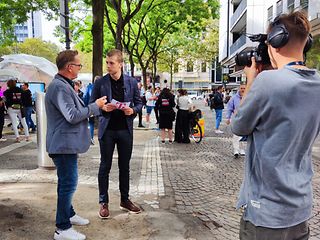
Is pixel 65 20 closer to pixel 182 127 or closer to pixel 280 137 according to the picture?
pixel 182 127

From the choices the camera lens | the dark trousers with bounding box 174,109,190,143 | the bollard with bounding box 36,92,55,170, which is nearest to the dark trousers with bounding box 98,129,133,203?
the camera lens

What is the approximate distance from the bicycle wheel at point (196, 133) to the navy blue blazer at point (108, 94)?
6.84 meters

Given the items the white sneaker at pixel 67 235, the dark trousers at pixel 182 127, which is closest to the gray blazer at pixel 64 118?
the white sneaker at pixel 67 235

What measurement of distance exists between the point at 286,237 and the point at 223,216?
9.32 feet

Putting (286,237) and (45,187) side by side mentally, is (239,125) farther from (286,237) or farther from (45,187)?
(45,187)

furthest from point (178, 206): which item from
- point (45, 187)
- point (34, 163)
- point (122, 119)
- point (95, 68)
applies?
point (95, 68)

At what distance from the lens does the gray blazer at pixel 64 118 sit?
336 centimetres

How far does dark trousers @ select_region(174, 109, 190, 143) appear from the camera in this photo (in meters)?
11.0

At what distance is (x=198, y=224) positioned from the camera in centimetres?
420

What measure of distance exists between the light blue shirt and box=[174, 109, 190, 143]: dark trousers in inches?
361

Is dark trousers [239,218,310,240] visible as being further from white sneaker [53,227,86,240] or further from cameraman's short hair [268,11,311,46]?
white sneaker [53,227,86,240]

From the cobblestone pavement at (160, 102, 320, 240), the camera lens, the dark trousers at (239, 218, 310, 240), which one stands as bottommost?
the cobblestone pavement at (160, 102, 320, 240)

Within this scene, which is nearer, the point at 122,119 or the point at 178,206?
the point at 122,119

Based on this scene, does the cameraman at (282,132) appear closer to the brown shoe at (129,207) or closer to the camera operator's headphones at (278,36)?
the camera operator's headphones at (278,36)
